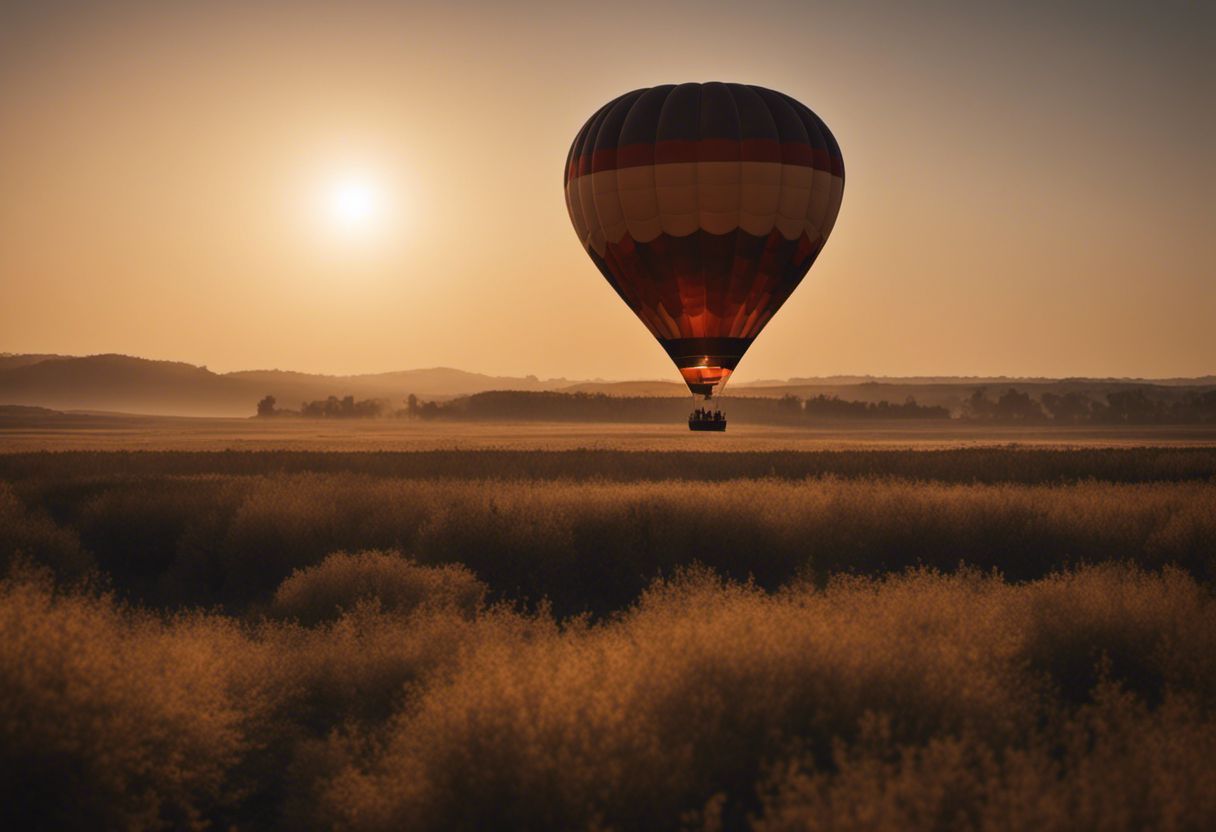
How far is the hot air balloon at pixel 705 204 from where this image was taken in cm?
2636

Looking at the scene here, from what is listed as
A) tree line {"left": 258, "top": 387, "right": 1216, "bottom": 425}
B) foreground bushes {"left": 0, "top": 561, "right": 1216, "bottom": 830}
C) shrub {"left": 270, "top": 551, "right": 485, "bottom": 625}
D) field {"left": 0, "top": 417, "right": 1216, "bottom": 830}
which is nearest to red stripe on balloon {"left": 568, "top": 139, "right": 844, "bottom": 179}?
field {"left": 0, "top": 417, "right": 1216, "bottom": 830}

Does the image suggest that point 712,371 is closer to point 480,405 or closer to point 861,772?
point 861,772

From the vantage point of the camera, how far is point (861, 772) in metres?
6.32

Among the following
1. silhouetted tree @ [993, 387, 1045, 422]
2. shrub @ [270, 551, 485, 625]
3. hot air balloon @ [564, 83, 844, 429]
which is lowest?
shrub @ [270, 551, 485, 625]

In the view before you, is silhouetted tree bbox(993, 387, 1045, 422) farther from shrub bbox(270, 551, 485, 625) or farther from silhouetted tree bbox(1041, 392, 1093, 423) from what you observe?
shrub bbox(270, 551, 485, 625)

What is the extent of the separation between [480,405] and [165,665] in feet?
446

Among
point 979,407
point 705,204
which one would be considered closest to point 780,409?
point 979,407

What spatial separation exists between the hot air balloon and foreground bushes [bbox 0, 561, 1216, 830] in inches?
705

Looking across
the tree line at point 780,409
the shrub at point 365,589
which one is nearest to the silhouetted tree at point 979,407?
the tree line at point 780,409

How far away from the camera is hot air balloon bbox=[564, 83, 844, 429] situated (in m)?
26.4

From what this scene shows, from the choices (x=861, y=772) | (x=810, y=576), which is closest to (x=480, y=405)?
(x=810, y=576)

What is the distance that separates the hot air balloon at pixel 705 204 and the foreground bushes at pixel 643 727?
17895 mm

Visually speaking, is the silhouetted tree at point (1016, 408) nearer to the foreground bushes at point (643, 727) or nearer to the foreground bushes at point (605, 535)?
the foreground bushes at point (605, 535)

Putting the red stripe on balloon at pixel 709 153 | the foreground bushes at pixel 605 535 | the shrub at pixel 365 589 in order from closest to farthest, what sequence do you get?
the shrub at pixel 365 589 < the foreground bushes at pixel 605 535 < the red stripe on balloon at pixel 709 153
